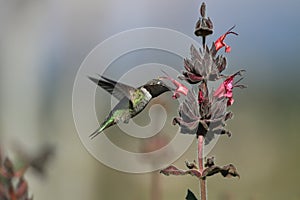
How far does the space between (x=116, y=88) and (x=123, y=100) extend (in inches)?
0.8

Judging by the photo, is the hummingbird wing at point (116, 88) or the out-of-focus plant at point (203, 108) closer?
the out-of-focus plant at point (203, 108)

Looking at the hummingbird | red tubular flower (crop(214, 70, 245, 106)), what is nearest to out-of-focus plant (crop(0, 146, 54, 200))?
the hummingbird

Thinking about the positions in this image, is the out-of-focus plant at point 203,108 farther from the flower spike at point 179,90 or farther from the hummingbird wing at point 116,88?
the hummingbird wing at point 116,88

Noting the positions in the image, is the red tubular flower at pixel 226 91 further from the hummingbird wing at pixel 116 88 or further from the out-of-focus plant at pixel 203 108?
the hummingbird wing at pixel 116 88

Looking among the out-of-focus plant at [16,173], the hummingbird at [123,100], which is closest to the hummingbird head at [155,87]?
the hummingbird at [123,100]

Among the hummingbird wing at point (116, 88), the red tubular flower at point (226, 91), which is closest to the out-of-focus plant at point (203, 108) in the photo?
the red tubular flower at point (226, 91)

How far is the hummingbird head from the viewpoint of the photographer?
0.49 m

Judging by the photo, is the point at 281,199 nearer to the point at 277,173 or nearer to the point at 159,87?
the point at 277,173

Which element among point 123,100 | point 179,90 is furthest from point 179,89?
point 123,100

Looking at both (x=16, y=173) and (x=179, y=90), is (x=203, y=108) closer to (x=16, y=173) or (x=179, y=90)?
(x=179, y=90)

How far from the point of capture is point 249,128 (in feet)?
6.27

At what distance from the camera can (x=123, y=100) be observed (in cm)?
59

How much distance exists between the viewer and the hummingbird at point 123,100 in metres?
0.52

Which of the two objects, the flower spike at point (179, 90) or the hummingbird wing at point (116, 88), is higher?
the hummingbird wing at point (116, 88)
